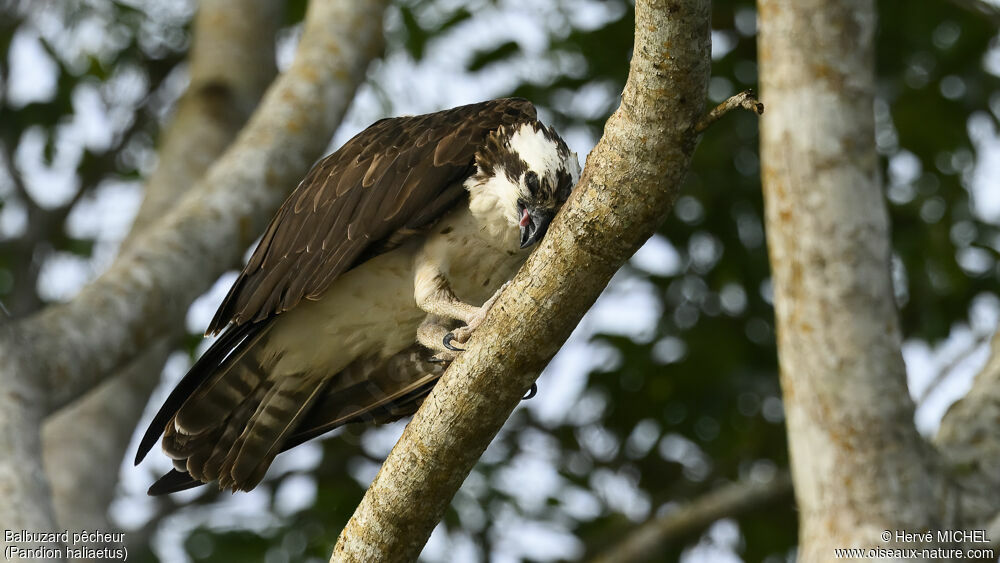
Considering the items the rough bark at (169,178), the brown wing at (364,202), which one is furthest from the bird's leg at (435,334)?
the rough bark at (169,178)

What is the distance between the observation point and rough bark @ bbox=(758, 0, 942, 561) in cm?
401

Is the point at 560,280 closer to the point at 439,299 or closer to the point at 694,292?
the point at 439,299

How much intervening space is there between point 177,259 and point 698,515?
2752 millimetres

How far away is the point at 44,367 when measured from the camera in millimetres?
4027

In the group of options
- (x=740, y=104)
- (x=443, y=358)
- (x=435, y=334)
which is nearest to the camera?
(x=740, y=104)

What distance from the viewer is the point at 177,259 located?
15.7 ft

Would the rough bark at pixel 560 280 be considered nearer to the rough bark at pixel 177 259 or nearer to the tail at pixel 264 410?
the tail at pixel 264 410

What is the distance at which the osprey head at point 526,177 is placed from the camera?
366 cm

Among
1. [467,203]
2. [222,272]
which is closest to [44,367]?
[222,272]

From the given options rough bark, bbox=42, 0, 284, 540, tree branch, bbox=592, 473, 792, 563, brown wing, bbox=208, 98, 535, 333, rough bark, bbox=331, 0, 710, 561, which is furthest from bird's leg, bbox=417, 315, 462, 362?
tree branch, bbox=592, 473, 792, 563

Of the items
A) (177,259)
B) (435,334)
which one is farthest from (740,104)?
(177,259)

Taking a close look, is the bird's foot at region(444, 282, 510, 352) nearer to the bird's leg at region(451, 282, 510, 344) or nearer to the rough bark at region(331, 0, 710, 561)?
the bird's leg at region(451, 282, 510, 344)

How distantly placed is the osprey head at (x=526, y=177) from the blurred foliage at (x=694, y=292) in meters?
2.31

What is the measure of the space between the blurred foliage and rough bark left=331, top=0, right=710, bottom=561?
2.75 metres
